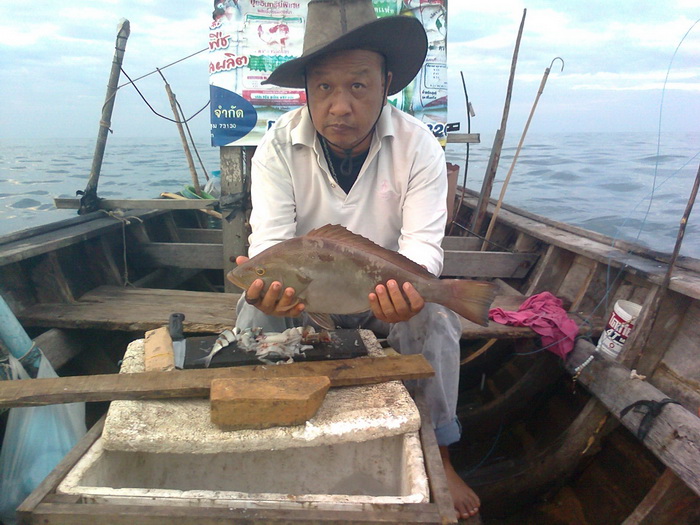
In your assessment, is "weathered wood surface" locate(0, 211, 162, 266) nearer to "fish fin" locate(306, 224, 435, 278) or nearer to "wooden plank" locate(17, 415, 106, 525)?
"wooden plank" locate(17, 415, 106, 525)

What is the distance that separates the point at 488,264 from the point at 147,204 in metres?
3.46

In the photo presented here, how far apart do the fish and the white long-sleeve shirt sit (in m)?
0.54

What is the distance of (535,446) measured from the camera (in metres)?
3.43

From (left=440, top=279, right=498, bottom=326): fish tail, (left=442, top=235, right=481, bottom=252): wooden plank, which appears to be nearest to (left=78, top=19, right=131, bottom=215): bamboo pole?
(left=442, top=235, right=481, bottom=252): wooden plank

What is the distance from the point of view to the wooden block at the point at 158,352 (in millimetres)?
2248

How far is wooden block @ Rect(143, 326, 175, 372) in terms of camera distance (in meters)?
2.25

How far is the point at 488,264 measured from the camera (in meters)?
4.63

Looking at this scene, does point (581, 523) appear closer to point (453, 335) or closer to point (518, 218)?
point (453, 335)

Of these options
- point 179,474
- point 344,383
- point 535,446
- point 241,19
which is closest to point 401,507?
point 344,383

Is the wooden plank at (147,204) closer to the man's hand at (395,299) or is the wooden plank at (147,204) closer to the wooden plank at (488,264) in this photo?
the wooden plank at (488,264)

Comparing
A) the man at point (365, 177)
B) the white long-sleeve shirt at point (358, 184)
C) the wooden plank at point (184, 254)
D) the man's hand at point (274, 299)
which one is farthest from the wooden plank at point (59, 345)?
the man's hand at point (274, 299)

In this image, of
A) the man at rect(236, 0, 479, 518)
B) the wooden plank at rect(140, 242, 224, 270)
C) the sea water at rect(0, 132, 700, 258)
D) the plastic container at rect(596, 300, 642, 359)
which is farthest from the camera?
the sea water at rect(0, 132, 700, 258)

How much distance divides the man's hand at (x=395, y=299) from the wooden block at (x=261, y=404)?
490 millimetres

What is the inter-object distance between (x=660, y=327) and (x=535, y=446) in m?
1.24
